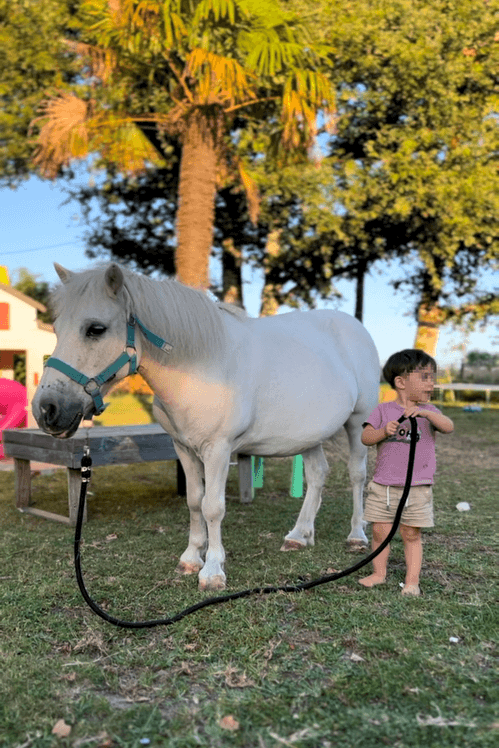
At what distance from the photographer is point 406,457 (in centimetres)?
342

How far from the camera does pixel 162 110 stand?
13805mm

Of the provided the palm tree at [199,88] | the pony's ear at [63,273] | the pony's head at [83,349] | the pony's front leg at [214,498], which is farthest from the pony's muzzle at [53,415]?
the palm tree at [199,88]

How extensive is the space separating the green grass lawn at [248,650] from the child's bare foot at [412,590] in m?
0.06

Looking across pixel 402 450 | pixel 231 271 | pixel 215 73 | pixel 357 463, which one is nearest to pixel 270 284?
pixel 231 271

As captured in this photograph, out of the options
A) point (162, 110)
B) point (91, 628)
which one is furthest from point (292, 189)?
point (91, 628)

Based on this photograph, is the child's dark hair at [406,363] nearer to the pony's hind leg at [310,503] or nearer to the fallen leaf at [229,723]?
the pony's hind leg at [310,503]

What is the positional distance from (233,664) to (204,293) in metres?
1.91

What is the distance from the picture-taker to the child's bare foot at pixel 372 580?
352 centimetres

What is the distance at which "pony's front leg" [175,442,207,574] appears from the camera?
365 cm

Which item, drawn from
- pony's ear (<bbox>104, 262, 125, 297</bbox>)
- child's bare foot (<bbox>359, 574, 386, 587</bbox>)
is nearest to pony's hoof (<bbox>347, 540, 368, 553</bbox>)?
child's bare foot (<bbox>359, 574, 386, 587</bbox>)

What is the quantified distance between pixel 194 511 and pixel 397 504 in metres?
1.16

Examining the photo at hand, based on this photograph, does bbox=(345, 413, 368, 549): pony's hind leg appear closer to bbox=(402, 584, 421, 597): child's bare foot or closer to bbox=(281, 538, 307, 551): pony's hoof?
bbox=(281, 538, 307, 551): pony's hoof

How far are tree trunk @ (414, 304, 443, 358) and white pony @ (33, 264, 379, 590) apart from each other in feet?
44.2

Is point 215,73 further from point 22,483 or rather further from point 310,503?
point 310,503
